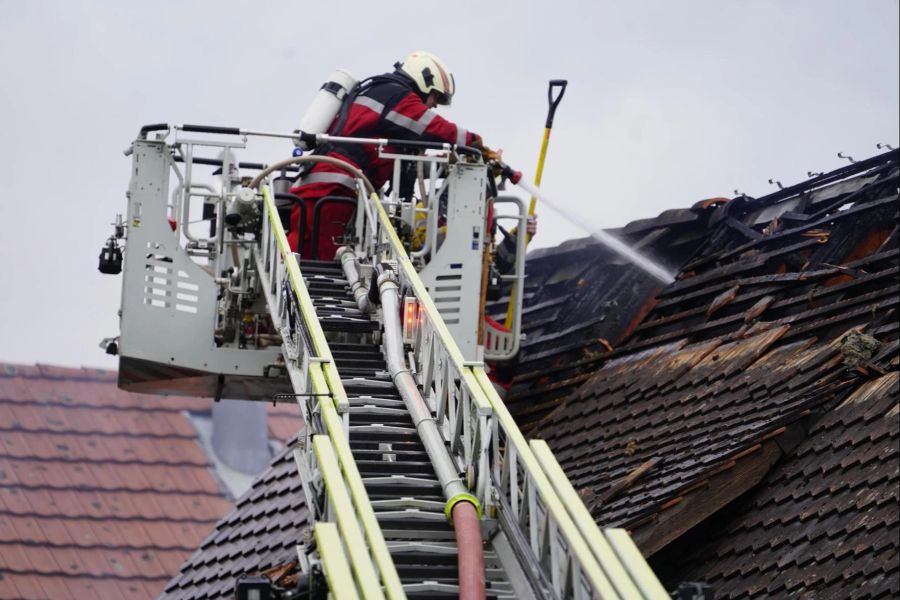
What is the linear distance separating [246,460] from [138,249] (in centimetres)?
964

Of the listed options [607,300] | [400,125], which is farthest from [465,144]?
[607,300]

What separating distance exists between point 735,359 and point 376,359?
2567 mm

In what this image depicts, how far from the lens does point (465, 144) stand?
14875 mm

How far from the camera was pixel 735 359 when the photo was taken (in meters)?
13.6

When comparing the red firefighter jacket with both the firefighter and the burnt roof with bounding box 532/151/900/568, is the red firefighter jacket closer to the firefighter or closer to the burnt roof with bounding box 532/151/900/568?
the firefighter

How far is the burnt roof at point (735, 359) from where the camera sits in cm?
1214

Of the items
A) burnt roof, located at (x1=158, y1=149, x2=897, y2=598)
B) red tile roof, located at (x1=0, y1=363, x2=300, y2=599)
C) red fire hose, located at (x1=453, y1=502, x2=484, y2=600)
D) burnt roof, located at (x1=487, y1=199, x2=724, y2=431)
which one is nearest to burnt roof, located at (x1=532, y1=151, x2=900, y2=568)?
burnt roof, located at (x1=158, y1=149, x2=897, y2=598)

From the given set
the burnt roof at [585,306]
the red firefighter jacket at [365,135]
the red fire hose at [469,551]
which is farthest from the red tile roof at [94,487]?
the red fire hose at [469,551]

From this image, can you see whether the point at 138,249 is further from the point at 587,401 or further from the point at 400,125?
the point at 587,401

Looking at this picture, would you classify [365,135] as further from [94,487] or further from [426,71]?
[94,487]

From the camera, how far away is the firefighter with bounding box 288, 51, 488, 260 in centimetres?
1478

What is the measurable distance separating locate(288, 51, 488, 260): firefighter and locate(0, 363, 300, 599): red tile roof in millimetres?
6746

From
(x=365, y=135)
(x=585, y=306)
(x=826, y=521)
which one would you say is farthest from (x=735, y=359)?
(x=365, y=135)

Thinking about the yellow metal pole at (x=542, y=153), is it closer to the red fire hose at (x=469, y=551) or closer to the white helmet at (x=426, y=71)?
the white helmet at (x=426, y=71)
